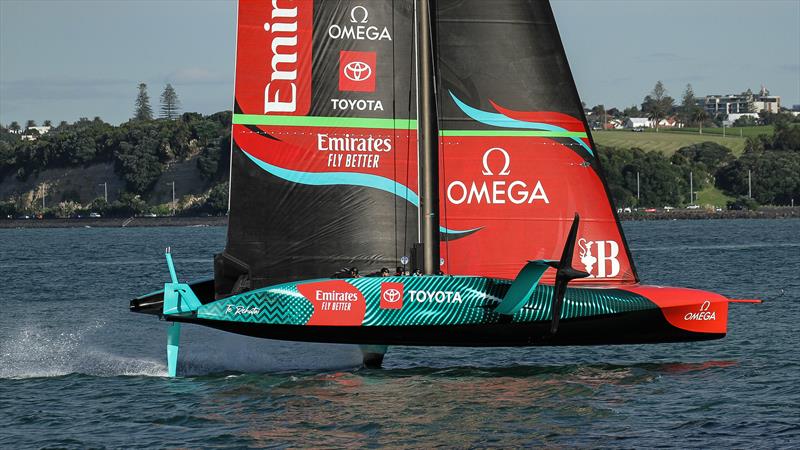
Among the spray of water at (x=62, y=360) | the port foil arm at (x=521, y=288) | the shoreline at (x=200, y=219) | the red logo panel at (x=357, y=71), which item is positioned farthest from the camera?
the shoreline at (x=200, y=219)

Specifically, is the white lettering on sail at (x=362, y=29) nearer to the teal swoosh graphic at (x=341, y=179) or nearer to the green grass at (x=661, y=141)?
the teal swoosh graphic at (x=341, y=179)

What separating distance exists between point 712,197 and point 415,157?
148882 mm

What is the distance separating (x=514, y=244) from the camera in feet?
61.7

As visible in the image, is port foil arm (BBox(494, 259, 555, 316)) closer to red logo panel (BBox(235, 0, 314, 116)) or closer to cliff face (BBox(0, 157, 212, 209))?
red logo panel (BBox(235, 0, 314, 116))

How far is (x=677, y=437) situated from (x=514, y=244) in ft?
15.4

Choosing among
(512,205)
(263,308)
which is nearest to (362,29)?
(512,205)

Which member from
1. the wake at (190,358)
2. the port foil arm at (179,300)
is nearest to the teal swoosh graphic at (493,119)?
the wake at (190,358)

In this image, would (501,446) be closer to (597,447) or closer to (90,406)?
(597,447)

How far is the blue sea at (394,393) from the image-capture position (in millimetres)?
15180

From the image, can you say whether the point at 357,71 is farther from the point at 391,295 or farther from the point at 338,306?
the point at 338,306

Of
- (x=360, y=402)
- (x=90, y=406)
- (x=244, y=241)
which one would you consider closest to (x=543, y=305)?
(x=360, y=402)

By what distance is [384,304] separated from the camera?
56.3 feet

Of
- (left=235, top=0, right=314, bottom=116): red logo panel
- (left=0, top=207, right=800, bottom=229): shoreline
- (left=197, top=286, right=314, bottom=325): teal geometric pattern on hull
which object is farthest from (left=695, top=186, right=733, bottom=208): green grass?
(left=197, top=286, right=314, bottom=325): teal geometric pattern on hull

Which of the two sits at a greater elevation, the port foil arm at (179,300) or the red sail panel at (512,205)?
the red sail panel at (512,205)
